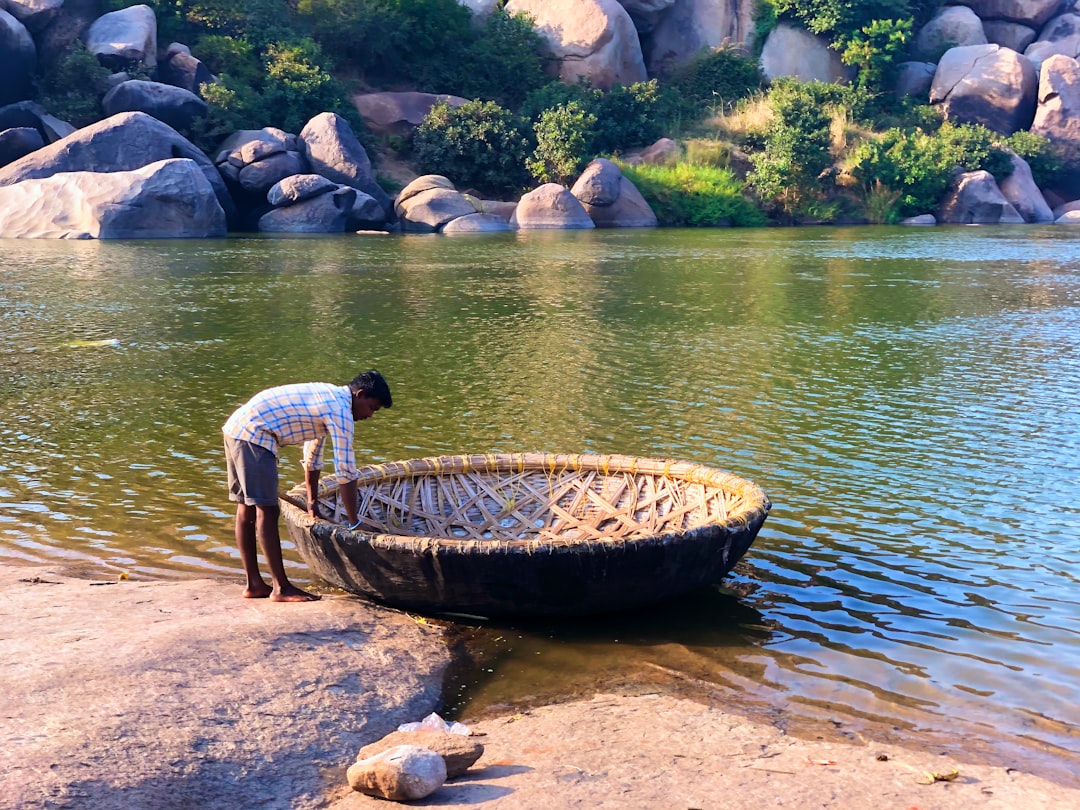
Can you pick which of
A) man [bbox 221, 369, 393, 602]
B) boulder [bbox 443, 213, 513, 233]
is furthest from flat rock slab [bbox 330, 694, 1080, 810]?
boulder [bbox 443, 213, 513, 233]

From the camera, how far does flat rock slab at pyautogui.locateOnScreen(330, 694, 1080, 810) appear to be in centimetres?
388

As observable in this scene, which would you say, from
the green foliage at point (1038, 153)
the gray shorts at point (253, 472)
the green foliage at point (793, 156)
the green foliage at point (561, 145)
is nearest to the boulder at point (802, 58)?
the green foliage at point (793, 156)

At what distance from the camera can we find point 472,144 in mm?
35375

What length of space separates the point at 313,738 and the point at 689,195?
Answer: 3335 centimetres

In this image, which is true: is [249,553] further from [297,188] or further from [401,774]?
[297,188]

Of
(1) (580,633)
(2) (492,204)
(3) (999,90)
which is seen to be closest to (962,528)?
(1) (580,633)

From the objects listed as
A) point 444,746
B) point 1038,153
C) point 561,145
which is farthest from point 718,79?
point 444,746

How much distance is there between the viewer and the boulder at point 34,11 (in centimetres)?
3084

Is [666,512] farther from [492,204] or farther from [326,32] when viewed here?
[326,32]

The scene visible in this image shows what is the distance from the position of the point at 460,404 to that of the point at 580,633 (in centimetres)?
509

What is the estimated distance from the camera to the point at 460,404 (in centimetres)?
1051

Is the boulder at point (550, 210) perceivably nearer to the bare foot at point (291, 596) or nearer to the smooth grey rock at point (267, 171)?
the smooth grey rock at point (267, 171)

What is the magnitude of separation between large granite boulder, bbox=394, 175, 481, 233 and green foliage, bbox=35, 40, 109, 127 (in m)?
8.67

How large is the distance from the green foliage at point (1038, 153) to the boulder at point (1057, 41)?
4.75m
